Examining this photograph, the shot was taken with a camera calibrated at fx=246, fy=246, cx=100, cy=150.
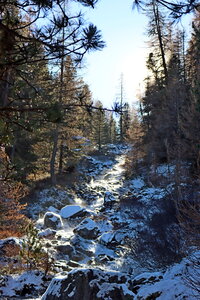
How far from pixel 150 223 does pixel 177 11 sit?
9.00 m

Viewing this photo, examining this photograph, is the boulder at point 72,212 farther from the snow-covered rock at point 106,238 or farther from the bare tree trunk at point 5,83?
the bare tree trunk at point 5,83

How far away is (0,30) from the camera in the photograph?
295 centimetres

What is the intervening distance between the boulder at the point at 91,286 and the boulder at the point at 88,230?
710cm

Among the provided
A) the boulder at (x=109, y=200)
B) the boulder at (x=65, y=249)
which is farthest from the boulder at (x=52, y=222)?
the boulder at (x=109, y=200)

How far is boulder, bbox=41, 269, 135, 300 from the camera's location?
15.0 ft

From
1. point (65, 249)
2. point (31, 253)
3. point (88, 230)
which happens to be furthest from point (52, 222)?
point (31, 253)

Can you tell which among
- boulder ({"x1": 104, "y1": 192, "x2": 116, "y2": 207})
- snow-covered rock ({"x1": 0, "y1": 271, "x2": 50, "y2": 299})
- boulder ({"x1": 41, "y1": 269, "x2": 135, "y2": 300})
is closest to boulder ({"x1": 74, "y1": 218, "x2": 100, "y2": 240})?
boulder ({"x1": 104, "y1": 192, "x2": 116, "y2": 207})

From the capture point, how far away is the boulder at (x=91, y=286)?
4.57m

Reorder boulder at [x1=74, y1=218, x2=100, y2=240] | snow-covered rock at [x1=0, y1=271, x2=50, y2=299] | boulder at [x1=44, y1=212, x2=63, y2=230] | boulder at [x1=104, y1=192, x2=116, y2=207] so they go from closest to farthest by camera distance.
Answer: snow-covered rock at [x1=0, y1=271, x2=50, y2=299] → boulder at [x1=74, y1=218, x2=100, y2=240] → boulder at [x1=44, y1=212, x2=63, y2=230] → boulder at [x1=104, y1=192, x2=116, y2=207]

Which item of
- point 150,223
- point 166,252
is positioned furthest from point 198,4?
point 150,223

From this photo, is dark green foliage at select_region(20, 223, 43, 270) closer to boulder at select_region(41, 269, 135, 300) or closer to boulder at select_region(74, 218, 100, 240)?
boulder at select_region(41, 269, 135, 300)

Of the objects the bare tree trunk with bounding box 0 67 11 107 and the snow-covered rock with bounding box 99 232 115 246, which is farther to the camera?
the snow-covered rock with bounding box 99 232 115 246

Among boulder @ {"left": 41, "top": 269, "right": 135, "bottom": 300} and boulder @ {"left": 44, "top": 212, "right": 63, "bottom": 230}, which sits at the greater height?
boulder @ {"left": 41, "top": 269, "right": 135, "bottom": 300}

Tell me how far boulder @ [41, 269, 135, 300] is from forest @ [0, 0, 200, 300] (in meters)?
0.02
